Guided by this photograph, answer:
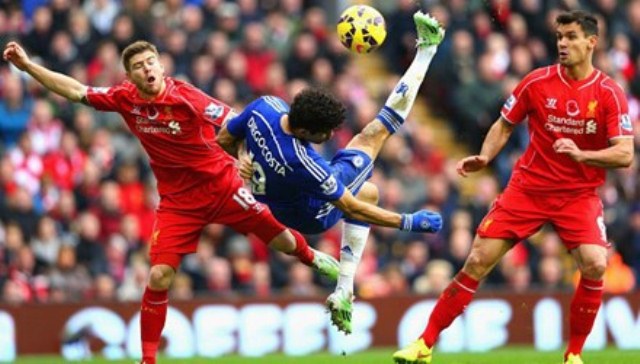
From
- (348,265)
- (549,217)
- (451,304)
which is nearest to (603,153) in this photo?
(549,217)

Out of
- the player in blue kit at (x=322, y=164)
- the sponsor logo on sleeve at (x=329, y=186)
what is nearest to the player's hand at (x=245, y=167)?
the player in blue kit at (x=322, y=164)

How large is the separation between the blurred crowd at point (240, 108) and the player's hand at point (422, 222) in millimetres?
6370

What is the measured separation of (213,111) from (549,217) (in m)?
2.85

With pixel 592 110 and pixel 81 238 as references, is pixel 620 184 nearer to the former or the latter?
pixel 81 238

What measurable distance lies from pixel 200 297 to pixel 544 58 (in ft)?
21.6

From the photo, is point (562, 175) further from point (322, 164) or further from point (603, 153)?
point (322, 164)

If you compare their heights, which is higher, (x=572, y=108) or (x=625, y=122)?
(x=572, y=108)

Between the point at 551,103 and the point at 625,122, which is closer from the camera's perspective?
the point at 625,122

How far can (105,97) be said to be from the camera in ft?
46.2

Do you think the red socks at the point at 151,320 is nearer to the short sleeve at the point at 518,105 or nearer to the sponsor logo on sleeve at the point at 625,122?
the short sleeve at the point at 518,105

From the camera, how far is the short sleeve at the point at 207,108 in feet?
46.1

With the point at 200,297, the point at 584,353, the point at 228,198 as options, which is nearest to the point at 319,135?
the point at 228,198

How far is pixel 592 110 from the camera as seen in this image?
13438 mm

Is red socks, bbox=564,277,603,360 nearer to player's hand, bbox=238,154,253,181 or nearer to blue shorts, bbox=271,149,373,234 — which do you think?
blue shorts, bbox=271,149,373,234
